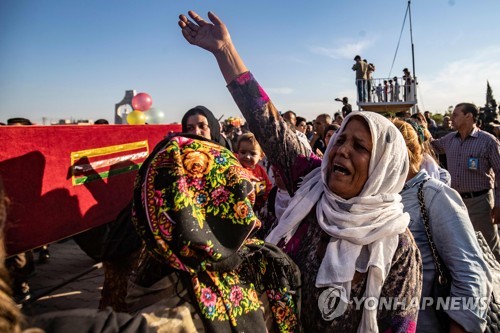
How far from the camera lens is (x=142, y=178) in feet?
3.72

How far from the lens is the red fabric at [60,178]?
6.94 feet

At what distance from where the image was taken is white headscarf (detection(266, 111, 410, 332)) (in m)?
1.49

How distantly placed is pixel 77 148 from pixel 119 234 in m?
0.74

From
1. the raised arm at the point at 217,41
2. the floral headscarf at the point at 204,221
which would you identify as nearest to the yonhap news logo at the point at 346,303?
the floral headscarf at the point at 204,221

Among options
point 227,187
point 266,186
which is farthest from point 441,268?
point 266,186

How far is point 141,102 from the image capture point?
25.5 ft

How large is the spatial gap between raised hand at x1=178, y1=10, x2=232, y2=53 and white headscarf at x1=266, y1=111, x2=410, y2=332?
770 mm

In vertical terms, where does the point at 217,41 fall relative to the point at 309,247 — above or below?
above

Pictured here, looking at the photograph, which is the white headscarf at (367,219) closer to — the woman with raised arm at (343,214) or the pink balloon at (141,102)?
the woman with raised arm at (343,214)

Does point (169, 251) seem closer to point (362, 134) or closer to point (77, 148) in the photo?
point (362, 134)

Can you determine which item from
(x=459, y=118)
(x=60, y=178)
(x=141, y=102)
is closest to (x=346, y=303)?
(x=60, y=178)

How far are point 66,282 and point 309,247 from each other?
139 inches

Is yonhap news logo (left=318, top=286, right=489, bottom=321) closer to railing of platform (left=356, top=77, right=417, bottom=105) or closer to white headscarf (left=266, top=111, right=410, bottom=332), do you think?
white headscarf (left=266, top=111, right=410, bottom=332)

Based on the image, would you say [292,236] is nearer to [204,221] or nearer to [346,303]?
[346,303]
